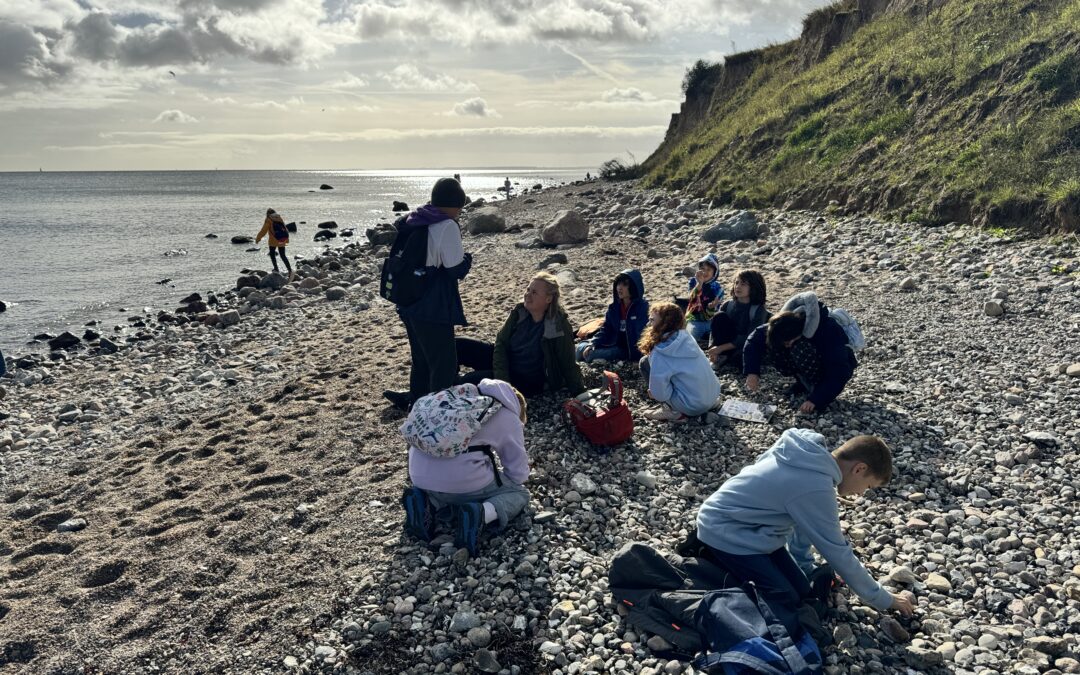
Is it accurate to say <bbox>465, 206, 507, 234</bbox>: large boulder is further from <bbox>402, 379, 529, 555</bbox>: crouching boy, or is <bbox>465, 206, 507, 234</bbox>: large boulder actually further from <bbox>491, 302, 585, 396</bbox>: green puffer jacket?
<bbox>402, 379, 529, 555</bbox>: crouching boy

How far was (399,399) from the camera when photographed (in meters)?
8.18

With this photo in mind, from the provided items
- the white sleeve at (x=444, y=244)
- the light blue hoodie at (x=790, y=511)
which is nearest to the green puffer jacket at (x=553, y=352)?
the white sleeve at (x=444, y=244)

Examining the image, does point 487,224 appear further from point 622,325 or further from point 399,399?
point 399,399

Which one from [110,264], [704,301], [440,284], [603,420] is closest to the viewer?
[603,420]

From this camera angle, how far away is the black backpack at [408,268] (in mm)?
6547

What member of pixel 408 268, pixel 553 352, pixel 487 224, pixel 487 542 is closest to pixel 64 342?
pixel 408 268

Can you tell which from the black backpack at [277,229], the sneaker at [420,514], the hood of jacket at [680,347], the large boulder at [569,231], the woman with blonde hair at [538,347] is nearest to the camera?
the sneaker at [420,514]

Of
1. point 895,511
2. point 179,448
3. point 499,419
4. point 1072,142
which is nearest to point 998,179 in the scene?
point 1072,142

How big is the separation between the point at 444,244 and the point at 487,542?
2.78 meters

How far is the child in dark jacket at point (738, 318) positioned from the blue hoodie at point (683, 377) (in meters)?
1.47

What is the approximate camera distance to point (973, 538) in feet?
15.7

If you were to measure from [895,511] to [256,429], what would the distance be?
21.6 ft

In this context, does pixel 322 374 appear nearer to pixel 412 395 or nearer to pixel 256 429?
pixel 256 429

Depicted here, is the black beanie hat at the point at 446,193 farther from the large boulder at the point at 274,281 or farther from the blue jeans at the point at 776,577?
the large boulder at the point at 274,281
